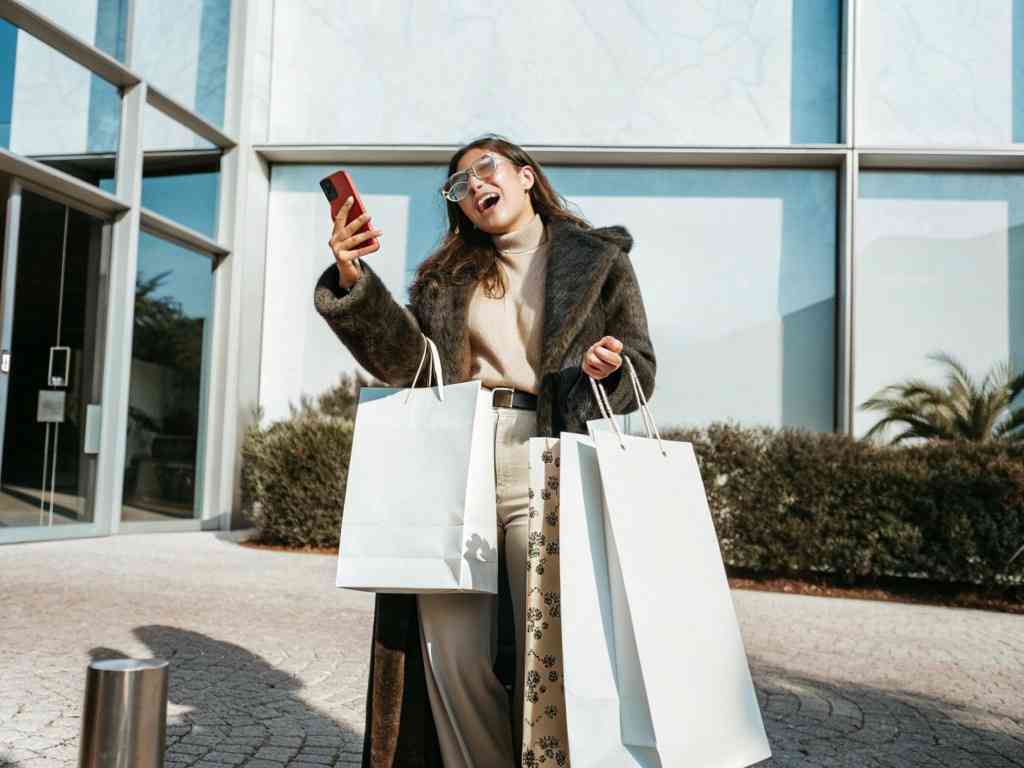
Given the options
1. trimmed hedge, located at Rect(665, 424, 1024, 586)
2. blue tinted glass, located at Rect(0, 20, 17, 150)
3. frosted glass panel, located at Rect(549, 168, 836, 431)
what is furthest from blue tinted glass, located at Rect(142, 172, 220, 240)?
trimmed hedge, located at Rect(665, 424, 1024, 586)

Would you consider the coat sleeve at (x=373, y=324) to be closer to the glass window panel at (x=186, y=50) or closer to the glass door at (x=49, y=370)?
the glass door at (x=49, y=370)

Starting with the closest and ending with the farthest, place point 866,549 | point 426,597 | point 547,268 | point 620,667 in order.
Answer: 1. point 620,667
2. point 426,597
3. point 547,268
4. point 866,549

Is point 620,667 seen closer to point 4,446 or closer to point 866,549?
point 866,549

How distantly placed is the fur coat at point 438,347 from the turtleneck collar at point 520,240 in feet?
0.40

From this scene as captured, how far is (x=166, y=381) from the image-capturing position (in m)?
9.56

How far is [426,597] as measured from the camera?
217cm

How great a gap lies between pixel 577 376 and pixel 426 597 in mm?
635

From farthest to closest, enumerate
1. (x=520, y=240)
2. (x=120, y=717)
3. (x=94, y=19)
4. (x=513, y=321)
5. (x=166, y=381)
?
(x=166, y=381), (x=94, y=19), (x=520, y=240), (x=513, y=321), (x=120, y=717)

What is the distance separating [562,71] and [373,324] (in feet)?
29.6

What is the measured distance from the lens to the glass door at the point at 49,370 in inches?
306

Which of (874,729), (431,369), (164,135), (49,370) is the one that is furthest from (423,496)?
(164,135)

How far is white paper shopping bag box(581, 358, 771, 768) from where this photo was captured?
1.78 m

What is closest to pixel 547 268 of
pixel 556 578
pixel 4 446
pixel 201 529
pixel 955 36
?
pixel 556 578

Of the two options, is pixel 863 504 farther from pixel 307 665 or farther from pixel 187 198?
pixel 187 198
